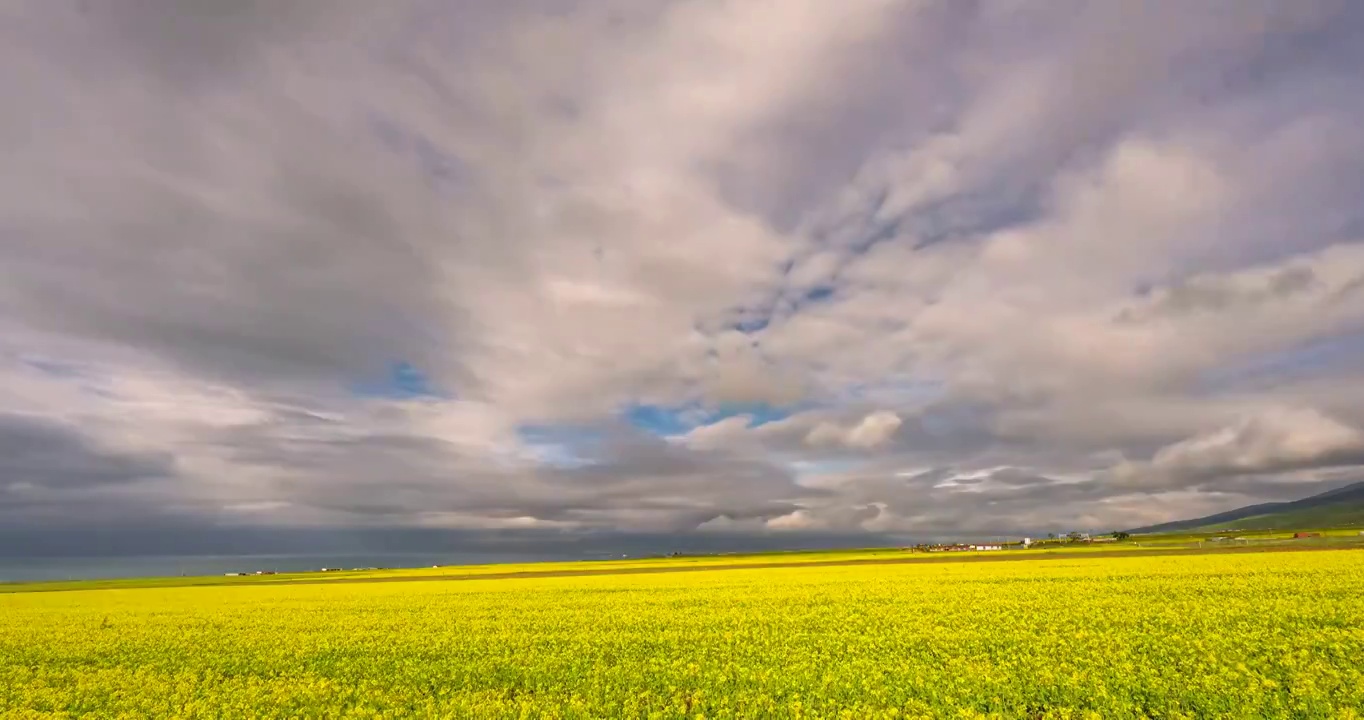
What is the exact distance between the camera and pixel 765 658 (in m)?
22.3

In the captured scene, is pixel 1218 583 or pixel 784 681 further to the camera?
pixel 1218 583

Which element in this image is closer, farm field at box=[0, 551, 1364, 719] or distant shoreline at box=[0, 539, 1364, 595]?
farm field at box=[0, 551, 1364, 719]

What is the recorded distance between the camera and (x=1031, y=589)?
4253cm

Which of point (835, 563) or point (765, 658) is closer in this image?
point (765, 658)

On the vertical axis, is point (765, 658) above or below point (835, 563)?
above

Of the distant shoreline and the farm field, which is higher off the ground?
the farm field

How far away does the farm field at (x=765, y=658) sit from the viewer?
1677cm

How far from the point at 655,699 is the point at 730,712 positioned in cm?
254

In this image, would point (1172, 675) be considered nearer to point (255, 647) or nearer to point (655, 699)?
point (655, 699)

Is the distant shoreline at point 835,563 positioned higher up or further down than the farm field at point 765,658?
further down

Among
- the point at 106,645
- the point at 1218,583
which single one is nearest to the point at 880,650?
the point at 1218,583

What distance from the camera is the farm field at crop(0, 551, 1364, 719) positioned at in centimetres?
1677

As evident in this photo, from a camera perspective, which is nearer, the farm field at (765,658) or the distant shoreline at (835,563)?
the farm field at (765,658)

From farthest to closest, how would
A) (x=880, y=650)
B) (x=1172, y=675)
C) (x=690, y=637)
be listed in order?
(x=690, y=637) → (x=880, y=650) → (x=1172, y=675)
